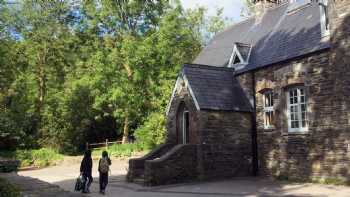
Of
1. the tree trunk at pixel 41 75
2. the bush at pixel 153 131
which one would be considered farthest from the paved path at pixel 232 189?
the tree trunk at pixel 41 75

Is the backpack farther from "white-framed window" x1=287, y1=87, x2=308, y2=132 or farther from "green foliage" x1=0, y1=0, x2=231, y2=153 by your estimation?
"green foliage" x1=0, y1=0, x2=231, y2=153

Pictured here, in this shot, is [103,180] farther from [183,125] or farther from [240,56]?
[240,56]

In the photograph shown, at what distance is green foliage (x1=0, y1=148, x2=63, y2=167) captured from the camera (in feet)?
120

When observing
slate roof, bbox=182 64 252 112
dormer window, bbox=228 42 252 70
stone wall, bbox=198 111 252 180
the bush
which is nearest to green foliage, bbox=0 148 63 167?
the bush

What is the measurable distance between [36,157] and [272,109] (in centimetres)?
2473

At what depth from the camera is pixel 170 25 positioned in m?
35.4

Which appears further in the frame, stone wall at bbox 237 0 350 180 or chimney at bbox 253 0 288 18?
chimney at bbox 253 0 288 18

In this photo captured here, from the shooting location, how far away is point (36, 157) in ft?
123

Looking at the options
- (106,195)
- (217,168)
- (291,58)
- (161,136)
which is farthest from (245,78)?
(161,136)

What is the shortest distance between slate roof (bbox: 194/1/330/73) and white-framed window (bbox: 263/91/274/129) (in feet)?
4.90

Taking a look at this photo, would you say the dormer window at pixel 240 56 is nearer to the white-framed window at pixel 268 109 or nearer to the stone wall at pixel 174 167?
the white-framed window at pixel 268 109

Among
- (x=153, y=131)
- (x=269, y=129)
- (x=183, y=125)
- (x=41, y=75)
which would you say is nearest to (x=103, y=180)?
(x=183, y=125)

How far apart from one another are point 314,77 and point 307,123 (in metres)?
1.96

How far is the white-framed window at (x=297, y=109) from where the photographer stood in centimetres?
1819
